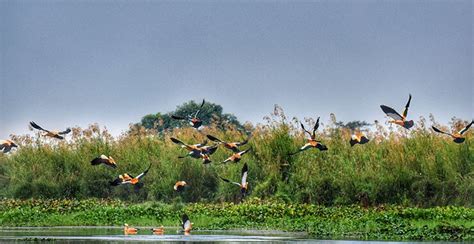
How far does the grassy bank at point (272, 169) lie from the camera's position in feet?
104

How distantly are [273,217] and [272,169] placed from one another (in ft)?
19.4

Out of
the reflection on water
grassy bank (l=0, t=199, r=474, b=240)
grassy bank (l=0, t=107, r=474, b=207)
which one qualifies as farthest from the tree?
the reflection on water

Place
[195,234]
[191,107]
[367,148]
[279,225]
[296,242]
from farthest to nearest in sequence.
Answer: [191,107] < [367,148] < [279,225] < [195,234] < [296,242]

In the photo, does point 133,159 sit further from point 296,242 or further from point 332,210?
point 296,242

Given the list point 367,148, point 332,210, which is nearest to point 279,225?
point 332,210

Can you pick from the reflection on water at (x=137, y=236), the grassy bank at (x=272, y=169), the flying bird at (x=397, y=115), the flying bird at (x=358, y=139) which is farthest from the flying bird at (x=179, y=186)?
the flying bird at (x=397, y=115)

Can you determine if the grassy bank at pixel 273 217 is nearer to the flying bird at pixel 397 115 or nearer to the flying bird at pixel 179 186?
the flying bird at pixel 179 186

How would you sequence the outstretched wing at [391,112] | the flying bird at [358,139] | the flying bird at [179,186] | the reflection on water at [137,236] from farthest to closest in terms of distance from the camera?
the flying bird at [179,186] → the flying bird at [358,139] → the outstretched wing at [391,112] → the reflection on water at [137,236]

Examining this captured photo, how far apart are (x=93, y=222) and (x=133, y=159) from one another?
332 inches

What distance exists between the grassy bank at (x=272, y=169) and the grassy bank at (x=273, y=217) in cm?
238

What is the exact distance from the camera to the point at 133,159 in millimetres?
37375

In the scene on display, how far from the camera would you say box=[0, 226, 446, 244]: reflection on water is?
71.2 feet

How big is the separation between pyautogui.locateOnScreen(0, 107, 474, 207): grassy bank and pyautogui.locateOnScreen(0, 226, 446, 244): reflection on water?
715 centimetres

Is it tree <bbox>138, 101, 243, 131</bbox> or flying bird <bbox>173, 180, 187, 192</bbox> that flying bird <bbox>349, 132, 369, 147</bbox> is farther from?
tree <bbox>138, 101, 243, 131</bbox>
